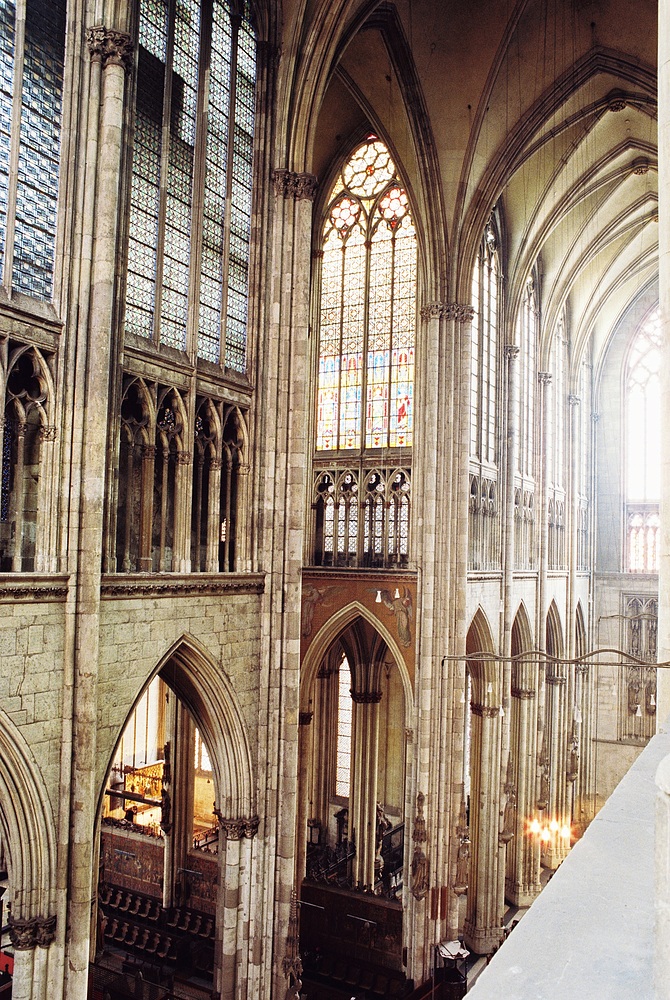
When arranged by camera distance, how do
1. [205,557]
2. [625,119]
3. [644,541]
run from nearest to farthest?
[205,557] < [625,119] < [644,541]

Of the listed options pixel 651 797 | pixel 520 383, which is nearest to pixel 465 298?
pixel 520 383

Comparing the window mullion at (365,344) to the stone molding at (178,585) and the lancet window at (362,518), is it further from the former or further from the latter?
the stone molding at (178,585)

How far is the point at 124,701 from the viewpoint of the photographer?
981 cm

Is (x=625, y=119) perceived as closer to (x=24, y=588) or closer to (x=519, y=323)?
(x=519, y=323)

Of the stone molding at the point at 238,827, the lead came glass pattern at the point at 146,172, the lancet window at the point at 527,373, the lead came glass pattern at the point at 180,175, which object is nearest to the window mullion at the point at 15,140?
the lead came glass pattern at the point at 146,172

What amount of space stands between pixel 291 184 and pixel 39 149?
4.82 m

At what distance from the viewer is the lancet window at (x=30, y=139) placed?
28.7 ft

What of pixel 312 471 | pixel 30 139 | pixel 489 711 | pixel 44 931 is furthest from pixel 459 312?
pixel 44 931

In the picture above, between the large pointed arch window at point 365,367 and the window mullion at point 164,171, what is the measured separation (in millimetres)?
9931

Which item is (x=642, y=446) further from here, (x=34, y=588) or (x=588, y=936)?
(x=588, y=936)

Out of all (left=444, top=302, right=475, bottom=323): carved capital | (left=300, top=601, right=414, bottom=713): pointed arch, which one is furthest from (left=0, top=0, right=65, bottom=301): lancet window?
(left=300, top=601, right=414, bottom=713): pointed arch

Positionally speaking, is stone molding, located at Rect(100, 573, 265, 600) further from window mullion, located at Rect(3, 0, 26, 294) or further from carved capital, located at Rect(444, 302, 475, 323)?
carved capital, located at Rect(444, 302, 475, 323)

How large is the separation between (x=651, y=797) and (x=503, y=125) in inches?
747

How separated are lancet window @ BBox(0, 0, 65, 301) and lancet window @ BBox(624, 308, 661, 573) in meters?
29.3
